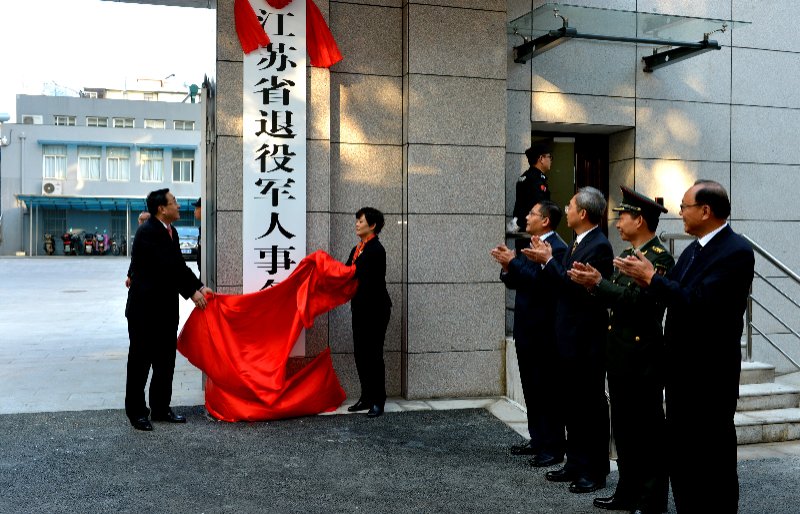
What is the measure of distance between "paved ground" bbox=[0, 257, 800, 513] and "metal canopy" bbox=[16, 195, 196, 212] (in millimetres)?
37013

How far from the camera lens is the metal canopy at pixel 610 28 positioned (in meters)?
7.27

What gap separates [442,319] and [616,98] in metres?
3.32

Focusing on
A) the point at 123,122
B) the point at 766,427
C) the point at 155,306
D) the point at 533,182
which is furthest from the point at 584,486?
the point at 123,122

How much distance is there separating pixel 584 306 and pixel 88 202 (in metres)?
43.0

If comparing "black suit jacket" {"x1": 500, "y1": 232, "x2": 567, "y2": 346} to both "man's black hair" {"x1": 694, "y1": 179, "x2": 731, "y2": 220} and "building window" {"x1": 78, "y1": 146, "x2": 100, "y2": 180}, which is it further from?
"building window" {"x1": 78, "y1": 146, "x2": 100, "y2": 180}

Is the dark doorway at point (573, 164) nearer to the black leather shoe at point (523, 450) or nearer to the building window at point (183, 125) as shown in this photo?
the black leather shoe at point (523, 450)

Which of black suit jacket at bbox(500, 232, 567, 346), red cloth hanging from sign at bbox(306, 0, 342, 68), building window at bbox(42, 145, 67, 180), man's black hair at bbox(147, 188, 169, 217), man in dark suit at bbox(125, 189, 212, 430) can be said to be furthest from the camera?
building window at bbox(42, 145, 67, 180)

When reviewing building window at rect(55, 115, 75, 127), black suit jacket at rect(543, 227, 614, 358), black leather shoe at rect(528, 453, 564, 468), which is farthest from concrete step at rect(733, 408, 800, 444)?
building window at rect(55, 115, 75, 127)

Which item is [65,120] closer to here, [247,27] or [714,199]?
[247,27]

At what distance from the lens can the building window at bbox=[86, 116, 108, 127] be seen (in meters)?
46.2

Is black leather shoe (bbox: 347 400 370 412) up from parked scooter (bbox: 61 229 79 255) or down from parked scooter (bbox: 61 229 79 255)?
down

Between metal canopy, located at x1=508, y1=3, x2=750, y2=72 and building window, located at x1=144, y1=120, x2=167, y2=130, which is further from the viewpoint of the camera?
building window, located at x1=144, y1=120, x2=167, y2=130

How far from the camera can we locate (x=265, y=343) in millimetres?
6746

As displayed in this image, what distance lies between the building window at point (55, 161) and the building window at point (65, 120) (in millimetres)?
3415
